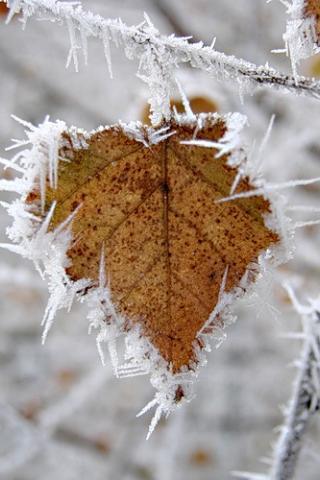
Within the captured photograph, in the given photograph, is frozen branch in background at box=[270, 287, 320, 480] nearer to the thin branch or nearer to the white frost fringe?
the thin branch

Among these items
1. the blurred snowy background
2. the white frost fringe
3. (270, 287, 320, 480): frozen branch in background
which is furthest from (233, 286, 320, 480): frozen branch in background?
the blurred snowy background

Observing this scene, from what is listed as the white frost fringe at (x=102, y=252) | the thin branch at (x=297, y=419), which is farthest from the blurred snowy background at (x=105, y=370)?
the white frost fringe at (x=102, y=252)

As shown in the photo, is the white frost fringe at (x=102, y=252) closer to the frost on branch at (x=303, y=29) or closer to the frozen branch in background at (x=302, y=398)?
the frost on branch at (x=303, y=29)

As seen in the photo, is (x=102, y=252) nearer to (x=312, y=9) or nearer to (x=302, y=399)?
(x=312, y=9)

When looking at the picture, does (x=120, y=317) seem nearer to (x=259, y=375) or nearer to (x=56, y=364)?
(x=259, y=375)

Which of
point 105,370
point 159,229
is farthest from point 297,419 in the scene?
point 105,370
